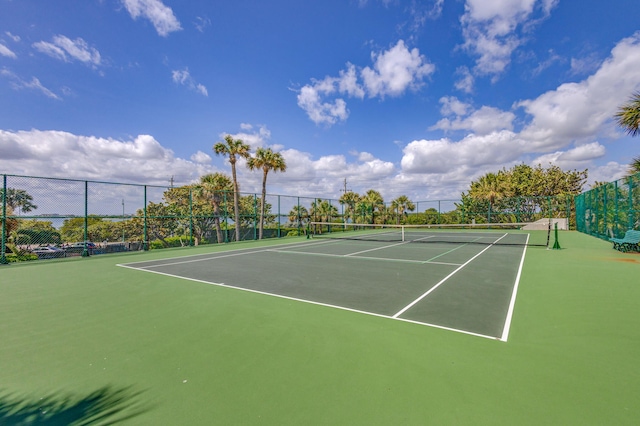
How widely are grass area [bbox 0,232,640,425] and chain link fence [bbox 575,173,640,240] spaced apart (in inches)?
417

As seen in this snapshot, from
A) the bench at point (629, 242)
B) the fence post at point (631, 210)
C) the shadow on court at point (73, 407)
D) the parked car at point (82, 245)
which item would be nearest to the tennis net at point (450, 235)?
the bench at point (629, 242)

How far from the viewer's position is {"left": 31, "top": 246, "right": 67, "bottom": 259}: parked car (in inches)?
452

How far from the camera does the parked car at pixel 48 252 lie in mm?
11476

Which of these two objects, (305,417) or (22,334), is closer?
(305,417)

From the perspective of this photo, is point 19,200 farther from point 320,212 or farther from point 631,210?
point 631,210

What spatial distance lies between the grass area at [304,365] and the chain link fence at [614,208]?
34.7 ft

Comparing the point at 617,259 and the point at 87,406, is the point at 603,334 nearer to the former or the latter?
the point at 87,406

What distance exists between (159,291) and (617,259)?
1382cm

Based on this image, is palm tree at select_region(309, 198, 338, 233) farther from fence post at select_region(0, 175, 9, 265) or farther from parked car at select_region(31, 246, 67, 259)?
fence post at select_region(0, 175, 9, 265)

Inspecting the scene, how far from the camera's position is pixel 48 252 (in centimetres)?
1173

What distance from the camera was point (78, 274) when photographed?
8523 mm

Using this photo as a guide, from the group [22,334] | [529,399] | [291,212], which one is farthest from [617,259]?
[291,212]

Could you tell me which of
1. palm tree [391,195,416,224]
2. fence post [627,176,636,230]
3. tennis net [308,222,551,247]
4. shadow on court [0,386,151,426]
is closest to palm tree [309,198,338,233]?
tennis net [308,222,551,247]

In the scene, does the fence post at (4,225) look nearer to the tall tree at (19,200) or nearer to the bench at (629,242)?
the tall tree at (19,200)
